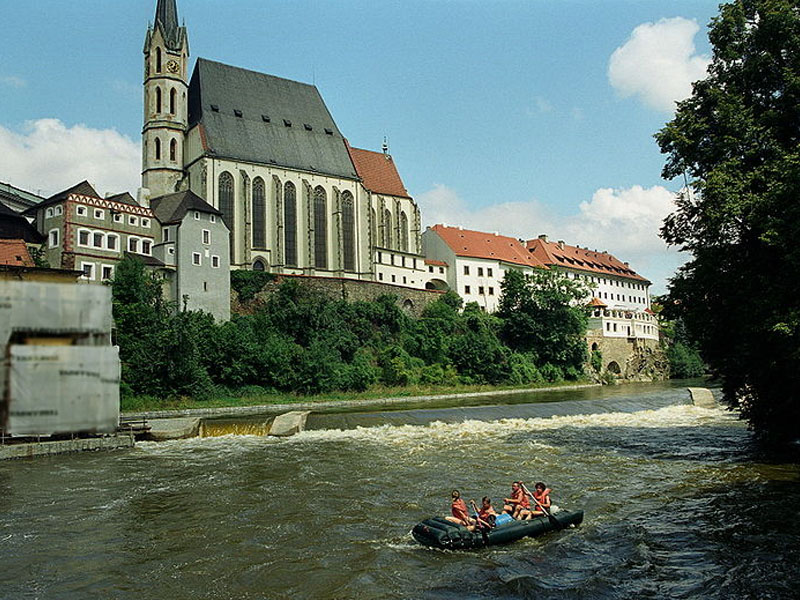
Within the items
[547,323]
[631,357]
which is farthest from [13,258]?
[631,357]

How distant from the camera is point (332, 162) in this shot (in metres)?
86.9

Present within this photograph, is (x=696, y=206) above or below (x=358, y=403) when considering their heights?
above

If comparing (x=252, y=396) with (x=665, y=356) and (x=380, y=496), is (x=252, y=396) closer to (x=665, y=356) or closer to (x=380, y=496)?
(x=380, y=496)

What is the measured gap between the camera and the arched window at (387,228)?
91106mm

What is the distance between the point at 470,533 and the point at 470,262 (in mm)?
79930

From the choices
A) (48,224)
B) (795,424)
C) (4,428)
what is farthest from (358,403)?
(4,428)

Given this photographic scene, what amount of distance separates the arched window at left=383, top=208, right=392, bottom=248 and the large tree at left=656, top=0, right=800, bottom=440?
63.3 meters

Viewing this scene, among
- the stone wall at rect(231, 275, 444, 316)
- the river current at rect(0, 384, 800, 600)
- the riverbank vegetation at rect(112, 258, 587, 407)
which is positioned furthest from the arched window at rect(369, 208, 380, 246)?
the river current at rect(0, 384, 800, 600)

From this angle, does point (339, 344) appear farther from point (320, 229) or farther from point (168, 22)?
point (168, 22)

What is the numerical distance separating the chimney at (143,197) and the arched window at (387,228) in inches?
1189

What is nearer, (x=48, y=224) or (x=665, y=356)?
(x=48, y=224)

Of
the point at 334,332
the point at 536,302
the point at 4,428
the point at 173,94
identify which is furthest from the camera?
the point at 536,302

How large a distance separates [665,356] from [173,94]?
7418 centimetres

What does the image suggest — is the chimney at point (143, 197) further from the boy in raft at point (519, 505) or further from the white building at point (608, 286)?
the boy in raft at point (519, 505)
